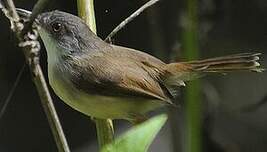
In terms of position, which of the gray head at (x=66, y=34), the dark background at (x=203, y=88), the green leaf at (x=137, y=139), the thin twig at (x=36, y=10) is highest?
the thin twig at (x=36, y=10)

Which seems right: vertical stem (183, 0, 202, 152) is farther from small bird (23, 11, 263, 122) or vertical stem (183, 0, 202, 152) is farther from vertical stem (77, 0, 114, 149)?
small bird (23, 11, 263, 122)

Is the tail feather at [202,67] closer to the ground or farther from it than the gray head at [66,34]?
closer to the ground

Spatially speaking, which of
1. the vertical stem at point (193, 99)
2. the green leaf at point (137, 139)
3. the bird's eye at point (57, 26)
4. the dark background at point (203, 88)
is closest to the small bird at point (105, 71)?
the bird's eye at point (57, 26)

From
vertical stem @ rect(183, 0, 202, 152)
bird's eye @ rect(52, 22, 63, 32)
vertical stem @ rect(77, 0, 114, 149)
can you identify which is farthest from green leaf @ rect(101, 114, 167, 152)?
bird's eye @ rect(52, 22, 63, 32)

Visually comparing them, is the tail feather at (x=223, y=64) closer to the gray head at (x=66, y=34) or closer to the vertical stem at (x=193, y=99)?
the gray head at (x=66, y=34)

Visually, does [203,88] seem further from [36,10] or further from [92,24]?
[36,10]

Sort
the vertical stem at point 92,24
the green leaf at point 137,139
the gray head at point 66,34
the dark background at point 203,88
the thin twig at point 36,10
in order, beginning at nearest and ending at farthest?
the green leaf at point 137,139, the thin twig at point 36,10, the vertical stem at point 92,24, the gray head at point 66,34, the dark background at point 203,88

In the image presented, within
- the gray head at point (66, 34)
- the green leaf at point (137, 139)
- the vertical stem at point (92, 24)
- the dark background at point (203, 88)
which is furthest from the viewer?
the dark background at point (203, 88)

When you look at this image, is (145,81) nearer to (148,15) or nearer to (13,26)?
(13,26)
